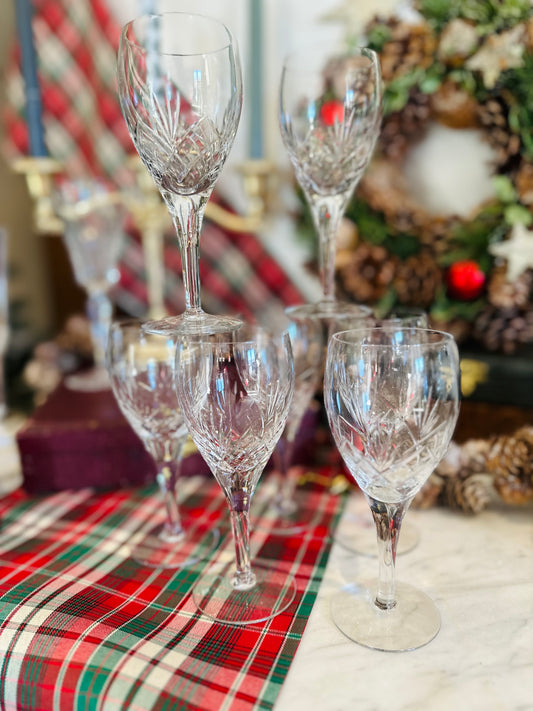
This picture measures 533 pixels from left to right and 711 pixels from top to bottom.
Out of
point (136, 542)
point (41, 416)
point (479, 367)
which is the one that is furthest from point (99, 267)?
point (479, 367)

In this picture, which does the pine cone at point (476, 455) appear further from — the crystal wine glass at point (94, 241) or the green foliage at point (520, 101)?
the crystal wine glass at point (94, 241)

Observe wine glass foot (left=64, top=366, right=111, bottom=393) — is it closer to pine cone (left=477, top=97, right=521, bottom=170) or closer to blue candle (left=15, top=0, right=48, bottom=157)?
blue candle (left=15, top=0, right=48, bottom=157)

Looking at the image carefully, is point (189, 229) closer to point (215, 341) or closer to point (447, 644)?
point (215, 341)

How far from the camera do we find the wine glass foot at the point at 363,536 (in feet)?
1.91

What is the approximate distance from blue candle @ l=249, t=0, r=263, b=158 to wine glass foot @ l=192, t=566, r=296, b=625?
55 centimetres

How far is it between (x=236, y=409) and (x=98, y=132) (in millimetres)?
715

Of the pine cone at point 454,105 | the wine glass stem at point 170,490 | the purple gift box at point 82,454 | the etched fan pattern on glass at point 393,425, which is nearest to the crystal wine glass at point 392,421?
the etched fan pattern on glass at point 393,425

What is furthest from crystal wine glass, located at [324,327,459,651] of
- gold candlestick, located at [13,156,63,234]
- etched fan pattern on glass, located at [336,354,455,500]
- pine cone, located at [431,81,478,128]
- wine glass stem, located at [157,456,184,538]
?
gold candlestick, located at [13,156,63,234]

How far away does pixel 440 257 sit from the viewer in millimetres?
811

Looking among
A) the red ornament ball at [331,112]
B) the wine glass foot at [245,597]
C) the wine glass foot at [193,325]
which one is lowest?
the wine glass foot at [245,597]

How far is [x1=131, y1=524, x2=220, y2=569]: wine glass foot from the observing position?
1.87ft

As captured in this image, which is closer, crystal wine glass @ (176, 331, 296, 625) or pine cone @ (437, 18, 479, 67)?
crystal wine glass @ (176, 331, 296, 625)

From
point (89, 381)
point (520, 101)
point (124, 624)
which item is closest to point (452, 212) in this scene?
point (520, 101)

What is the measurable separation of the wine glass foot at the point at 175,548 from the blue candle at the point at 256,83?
0.50 meters
